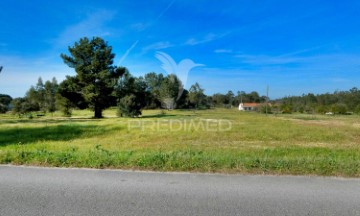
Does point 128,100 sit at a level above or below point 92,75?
below

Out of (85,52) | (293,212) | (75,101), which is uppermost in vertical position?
(85,52)

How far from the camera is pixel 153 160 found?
5.12 metres

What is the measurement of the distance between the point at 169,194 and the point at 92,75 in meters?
36.9

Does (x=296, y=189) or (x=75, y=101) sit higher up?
(x=75, y=101)

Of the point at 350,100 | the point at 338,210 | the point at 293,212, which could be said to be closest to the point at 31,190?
the point at 293,212

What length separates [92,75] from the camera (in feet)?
123

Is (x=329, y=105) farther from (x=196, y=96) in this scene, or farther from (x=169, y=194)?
(x=169, y=194)

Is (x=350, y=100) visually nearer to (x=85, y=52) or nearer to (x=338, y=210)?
(x=85, y=52)

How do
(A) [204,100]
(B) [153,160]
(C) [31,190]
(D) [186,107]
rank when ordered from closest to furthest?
(C) [31,190] → (B) [153,160] → (D) [186,107] → (A) [204,100]

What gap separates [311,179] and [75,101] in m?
38.3

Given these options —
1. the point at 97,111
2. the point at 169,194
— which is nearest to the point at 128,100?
the point at 97,111

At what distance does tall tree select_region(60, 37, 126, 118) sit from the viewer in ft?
121

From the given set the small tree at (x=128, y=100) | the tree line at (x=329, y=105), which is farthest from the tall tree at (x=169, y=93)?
the tree line at (x=329, y=105)

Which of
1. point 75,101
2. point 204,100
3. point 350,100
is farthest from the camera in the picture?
point 204,100
